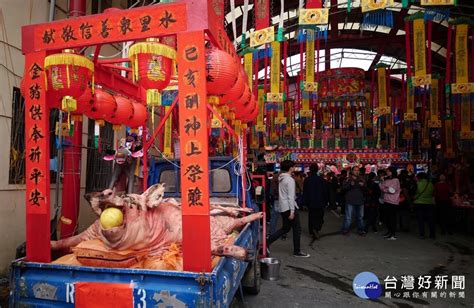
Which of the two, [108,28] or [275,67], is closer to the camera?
[108,28]

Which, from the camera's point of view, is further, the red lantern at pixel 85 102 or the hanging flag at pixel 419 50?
the hanging flag at pixel 419 50

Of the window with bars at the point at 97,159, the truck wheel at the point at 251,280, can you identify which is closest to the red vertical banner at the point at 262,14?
the window with bars at the point at 97,159

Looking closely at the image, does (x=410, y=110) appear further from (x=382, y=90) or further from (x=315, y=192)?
(x=315, y=192)

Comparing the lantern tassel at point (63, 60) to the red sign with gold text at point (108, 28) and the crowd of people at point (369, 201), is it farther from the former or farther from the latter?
the crowd of people at point (369, 201)

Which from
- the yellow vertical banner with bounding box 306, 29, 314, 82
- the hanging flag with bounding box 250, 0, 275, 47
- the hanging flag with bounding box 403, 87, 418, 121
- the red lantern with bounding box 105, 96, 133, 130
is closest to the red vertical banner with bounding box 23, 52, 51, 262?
the red lantern with bounding box 105, 96, 133, 130

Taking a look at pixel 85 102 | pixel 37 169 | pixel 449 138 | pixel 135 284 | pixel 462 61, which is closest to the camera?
pixel 135 284

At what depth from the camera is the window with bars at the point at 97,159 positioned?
7.92 metres

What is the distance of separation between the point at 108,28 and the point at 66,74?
62 cm

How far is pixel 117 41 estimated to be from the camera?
3.24 meters

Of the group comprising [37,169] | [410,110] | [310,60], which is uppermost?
[310,60]

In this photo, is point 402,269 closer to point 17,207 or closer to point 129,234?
point 129,234

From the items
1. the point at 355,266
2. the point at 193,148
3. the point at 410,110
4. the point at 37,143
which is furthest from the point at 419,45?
the point at 37,143

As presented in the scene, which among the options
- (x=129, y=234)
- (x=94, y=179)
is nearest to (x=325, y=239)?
(x=94, y=179)

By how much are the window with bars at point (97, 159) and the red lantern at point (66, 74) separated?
3920 millimetres
